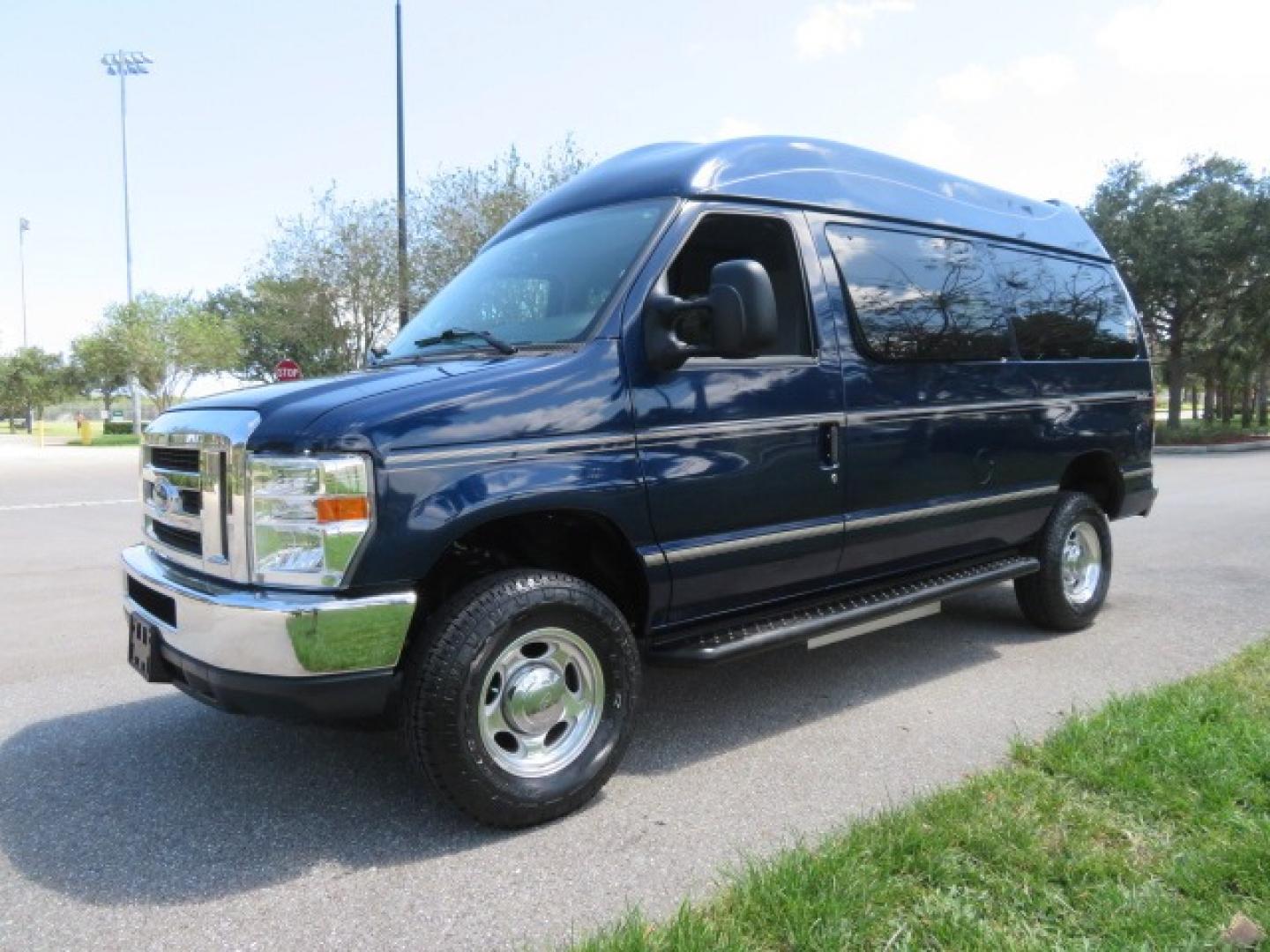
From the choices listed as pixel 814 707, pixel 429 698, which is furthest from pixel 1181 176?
pixel 429 698

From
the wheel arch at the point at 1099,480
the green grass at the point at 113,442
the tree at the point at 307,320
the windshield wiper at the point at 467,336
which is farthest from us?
the green grass at the point at 113,442

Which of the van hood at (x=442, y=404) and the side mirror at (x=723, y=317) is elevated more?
the side mirror at (x=723, y=317)

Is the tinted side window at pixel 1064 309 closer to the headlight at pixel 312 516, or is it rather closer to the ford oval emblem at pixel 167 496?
the headlight at pixel 312 516

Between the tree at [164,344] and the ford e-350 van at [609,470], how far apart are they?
41.1 meters

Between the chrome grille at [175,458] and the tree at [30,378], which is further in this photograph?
the tree at [30,378]

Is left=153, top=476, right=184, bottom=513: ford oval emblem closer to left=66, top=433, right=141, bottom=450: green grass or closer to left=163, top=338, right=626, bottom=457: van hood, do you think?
left=163, top=338, right=626, bottom=457: van hood

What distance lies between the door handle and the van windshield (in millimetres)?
1102

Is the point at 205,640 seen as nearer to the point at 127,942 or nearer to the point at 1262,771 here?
the point at 127,942

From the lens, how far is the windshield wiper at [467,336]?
137 inches

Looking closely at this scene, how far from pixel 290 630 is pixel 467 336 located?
147cm

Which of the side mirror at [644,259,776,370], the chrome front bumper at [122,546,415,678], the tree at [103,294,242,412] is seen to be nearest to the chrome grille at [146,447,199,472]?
the chrome front bumper at [122,546,415,678]

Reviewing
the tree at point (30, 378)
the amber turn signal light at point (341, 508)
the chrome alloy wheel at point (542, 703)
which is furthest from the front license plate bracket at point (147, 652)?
the tree at point (30, 378)

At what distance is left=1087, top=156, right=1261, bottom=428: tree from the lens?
26531mm

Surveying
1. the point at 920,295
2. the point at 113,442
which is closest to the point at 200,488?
the point at 920,295
